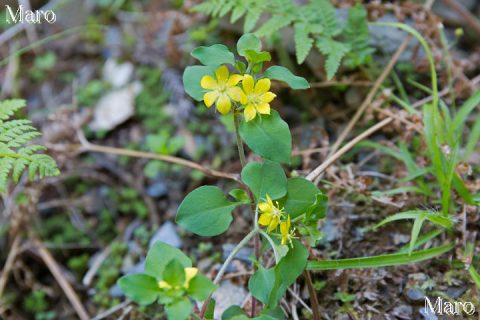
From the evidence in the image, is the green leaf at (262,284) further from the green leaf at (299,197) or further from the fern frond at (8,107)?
the fern frond at (8,107)

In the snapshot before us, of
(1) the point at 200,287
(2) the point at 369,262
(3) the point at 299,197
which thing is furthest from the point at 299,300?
(1) the point at 200,287

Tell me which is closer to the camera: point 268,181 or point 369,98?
point 268,181

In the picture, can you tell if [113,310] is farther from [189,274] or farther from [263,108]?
[263,108]

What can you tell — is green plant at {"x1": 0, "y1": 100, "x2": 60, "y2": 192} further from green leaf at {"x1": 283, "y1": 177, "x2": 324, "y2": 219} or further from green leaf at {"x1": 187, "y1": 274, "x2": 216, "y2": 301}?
green leaf at {"x1": 283, "y1": 177, "x2": 324, "y2": 219}

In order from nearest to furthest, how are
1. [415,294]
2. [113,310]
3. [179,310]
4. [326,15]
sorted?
[179,310]
[415,294]
[113,310]
[326,15]

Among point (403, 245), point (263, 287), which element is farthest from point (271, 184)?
point (403, 245)

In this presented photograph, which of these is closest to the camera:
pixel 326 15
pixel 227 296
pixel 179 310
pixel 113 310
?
pixel 179 310

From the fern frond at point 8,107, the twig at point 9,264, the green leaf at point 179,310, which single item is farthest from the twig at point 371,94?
the twig at point 9,264
